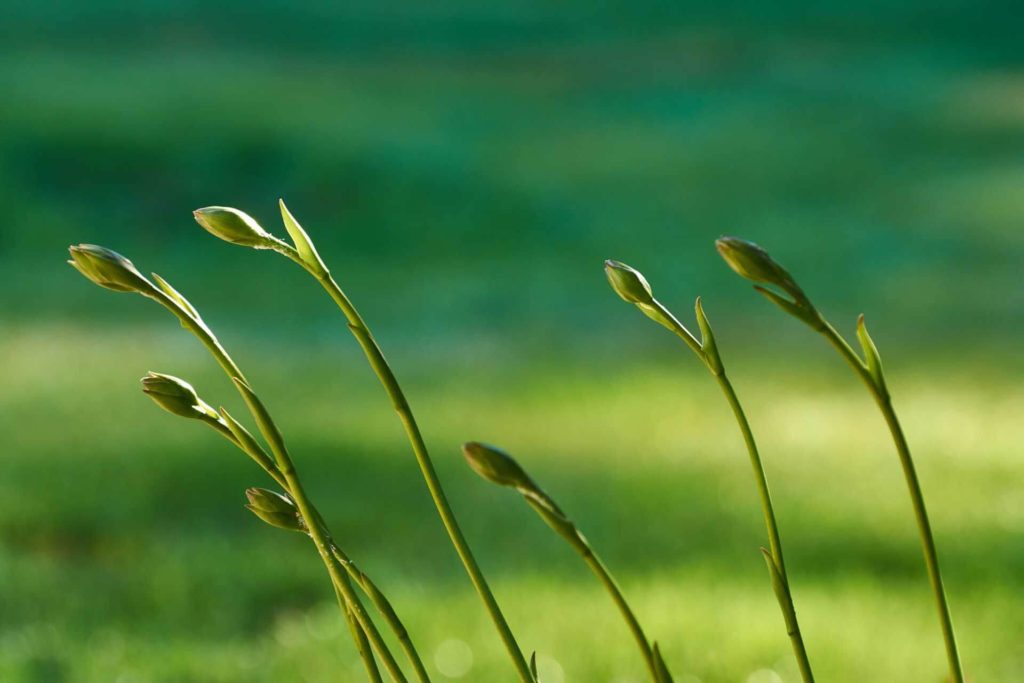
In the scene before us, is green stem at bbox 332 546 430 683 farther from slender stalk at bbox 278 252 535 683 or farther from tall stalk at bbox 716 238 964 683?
tall stalk at bbox 716 238 964 683

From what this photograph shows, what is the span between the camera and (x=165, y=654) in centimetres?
231

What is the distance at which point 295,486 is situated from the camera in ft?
2.06

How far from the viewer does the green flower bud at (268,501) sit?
24.7 inches

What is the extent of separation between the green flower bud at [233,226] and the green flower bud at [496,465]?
151mm

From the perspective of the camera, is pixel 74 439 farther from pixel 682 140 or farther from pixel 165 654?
pixel 682 140

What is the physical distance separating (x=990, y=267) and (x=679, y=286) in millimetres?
1818

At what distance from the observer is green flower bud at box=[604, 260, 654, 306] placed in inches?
24.2

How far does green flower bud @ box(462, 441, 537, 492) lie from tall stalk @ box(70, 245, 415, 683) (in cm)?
10

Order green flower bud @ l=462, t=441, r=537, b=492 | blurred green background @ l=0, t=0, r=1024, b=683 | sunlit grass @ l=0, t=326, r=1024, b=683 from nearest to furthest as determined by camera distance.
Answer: green flower bud @ l=462, t=441, r=537, b=492
sunlit grass @ l=0, t=326, r=1024, b=683
blurred green background @ l=0, t=0, r=1024, b=683

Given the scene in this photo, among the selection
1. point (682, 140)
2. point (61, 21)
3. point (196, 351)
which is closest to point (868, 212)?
point (682, 140)

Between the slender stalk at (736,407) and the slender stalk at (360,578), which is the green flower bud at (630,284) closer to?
the slender stalk at (736,407)

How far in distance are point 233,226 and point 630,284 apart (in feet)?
0.61

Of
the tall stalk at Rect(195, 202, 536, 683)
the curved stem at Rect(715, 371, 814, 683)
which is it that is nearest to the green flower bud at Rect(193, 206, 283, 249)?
the tall stalk at Rect(195, 202, 536, 683)

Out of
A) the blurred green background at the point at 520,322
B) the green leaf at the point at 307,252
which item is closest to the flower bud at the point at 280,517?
the green leaf at the point at 307,252
